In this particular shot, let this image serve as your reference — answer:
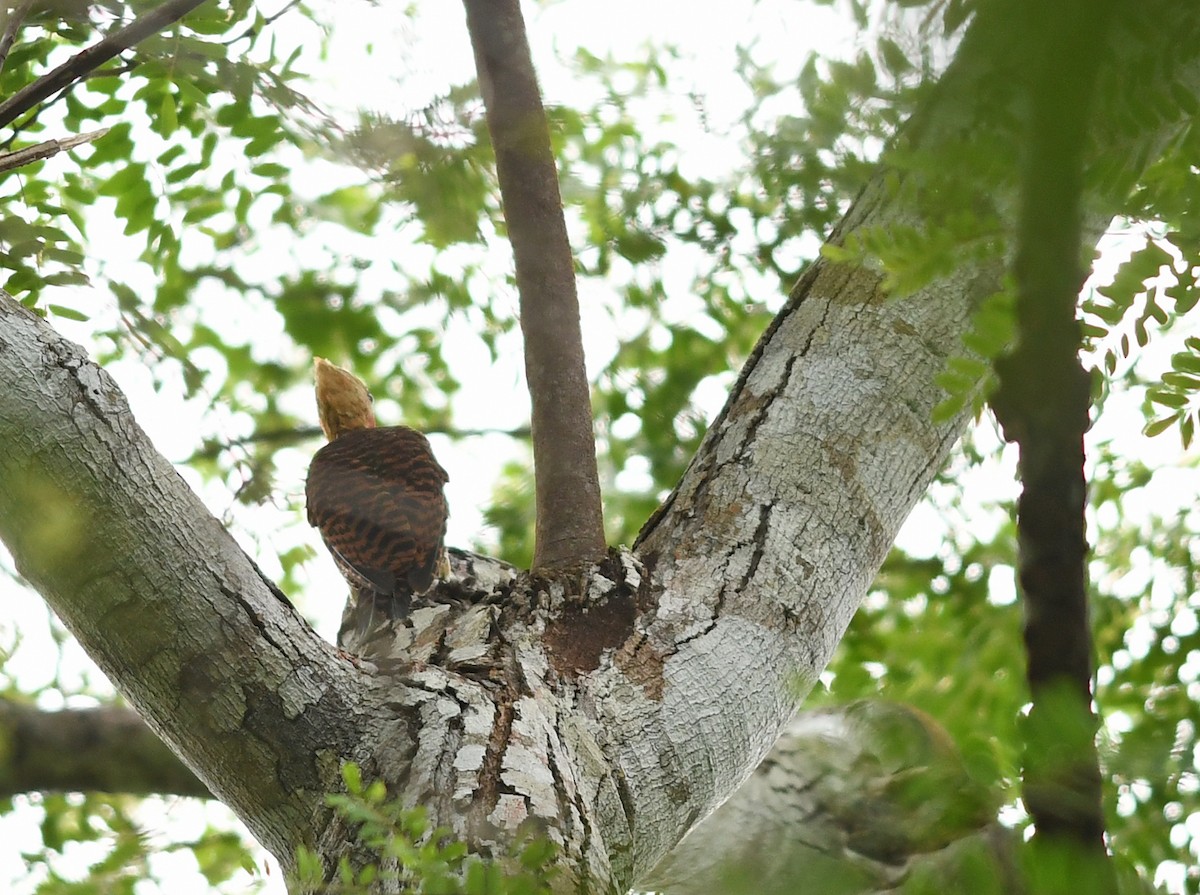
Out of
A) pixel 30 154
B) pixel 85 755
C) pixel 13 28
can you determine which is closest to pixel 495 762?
pixel 30 154

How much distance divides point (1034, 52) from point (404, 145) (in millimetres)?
1897

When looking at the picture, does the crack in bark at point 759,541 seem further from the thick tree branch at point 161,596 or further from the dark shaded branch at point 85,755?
the dark shaded branch at point 85,755

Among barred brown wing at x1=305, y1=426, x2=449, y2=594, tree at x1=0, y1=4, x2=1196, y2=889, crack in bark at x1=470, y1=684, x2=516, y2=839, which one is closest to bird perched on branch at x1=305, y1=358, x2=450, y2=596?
barred brown wing at x1=305, y1=426, x2=449, y2=594

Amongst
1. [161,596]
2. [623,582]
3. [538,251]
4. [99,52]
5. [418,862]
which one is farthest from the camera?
[538,251]

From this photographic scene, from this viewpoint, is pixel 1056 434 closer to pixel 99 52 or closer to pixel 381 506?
pixel 99 52

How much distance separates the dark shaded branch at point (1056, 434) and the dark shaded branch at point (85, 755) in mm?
3070

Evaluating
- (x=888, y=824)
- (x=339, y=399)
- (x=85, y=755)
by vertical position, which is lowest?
(x=888, y=824)

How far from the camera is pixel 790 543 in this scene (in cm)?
246

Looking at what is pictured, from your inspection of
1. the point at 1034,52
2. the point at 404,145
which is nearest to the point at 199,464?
the point at 404,145

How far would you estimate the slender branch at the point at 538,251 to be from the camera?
3057 millimetres

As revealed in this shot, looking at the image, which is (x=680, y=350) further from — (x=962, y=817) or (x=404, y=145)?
(x=962, y=817)

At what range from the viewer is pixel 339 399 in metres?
5.69

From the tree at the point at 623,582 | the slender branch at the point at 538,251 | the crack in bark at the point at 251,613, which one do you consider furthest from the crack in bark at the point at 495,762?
the slender branch at the point at 538,251

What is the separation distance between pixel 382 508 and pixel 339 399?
1.55 meters
